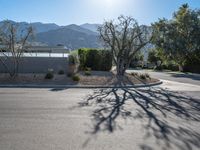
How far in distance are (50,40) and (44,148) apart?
137m

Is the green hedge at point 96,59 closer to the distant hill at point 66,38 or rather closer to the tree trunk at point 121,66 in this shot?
the tree trunk at point 121,66

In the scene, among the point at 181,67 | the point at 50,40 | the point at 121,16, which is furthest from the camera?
the point at 50,40

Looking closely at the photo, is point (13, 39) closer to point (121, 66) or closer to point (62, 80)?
point (62, 80)

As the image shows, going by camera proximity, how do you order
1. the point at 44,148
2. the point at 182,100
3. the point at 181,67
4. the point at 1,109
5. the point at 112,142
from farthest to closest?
the point at 181,67, the point at 182,100, the point at 1,109, the point at 112,142, the point at 44,148

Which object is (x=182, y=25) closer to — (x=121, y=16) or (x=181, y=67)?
(x=181, y=67)

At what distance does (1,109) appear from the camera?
12117mm

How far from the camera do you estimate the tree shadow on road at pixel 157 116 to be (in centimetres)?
835

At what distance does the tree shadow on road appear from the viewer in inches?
329

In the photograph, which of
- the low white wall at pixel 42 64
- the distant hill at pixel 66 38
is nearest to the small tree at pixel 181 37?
the low white wall at pixel 42 64

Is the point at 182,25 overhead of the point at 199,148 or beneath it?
overhead

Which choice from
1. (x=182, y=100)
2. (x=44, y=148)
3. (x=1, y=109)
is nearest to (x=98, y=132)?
(x=44, y=148)

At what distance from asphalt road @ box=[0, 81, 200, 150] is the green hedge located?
18.4 metres

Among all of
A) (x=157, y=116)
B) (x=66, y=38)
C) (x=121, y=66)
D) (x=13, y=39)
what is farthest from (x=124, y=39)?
(x=66, y=38)

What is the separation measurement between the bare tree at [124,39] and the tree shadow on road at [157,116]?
12724 millimetres
